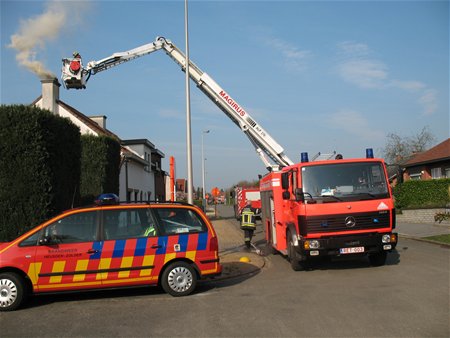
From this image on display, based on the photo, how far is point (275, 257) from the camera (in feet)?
43.4

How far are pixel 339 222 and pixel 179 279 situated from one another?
3778 mm

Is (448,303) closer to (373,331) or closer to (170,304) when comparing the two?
(373,331)

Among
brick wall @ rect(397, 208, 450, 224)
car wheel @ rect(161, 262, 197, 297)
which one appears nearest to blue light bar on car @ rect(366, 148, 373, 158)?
car wheel @ rect(161, 262, 197, 297)

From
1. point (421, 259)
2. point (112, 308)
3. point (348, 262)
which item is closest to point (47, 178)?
point (112, 308)

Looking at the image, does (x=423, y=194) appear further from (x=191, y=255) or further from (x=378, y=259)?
(x=191, y=255)

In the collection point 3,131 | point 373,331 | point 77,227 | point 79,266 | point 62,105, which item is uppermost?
point 62,105

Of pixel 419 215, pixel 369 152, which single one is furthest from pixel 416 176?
pixel 369 152

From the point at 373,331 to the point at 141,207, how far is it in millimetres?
4485

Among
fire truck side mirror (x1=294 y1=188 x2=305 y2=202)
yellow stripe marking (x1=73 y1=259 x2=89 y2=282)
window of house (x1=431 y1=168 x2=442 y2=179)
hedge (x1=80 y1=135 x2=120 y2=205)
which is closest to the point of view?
yellow stripe marking (x1=73 y1=259 x2=89 y2=282)

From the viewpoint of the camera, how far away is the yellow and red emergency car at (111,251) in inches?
291

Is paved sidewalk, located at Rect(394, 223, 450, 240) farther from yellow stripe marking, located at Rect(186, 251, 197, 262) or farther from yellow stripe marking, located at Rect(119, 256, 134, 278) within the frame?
yellow stripe marking, located at Rect(119, 256, 134, 278)

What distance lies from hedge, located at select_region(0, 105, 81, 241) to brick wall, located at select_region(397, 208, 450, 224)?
20097mm

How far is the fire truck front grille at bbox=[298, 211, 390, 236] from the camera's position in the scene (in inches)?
375

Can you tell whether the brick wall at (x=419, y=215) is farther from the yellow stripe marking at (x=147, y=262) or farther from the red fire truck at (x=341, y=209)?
the yellow stripe marking at (x=147, y=262)
